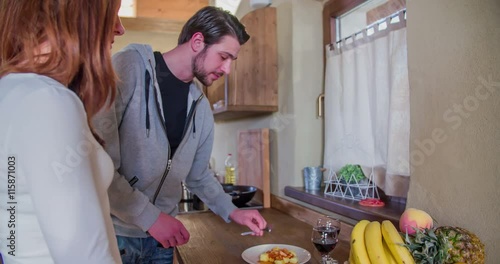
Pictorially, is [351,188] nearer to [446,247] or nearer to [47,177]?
[446,247]

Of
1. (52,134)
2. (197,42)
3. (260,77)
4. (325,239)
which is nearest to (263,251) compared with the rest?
(325,239)

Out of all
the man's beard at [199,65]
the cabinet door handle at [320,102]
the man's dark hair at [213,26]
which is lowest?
the cabinet door handle at [320,102]

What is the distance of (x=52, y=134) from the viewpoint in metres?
0.46

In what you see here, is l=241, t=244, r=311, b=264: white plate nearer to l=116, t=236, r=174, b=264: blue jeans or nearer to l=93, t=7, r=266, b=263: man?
l=93, t=7, r=266, b=263: man

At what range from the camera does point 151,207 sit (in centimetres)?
105

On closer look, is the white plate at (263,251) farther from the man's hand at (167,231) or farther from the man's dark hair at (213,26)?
Result: the man's dark hair at (213,26)

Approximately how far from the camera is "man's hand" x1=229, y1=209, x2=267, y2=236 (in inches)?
50.6

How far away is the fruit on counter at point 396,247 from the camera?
76 cm

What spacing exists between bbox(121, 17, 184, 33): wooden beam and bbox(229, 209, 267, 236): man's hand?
2668 mm

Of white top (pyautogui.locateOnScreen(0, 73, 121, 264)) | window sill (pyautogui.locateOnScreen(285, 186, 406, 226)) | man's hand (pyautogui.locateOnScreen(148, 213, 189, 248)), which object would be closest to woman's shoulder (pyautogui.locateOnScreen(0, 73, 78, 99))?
white top (pyautogui.locateOnScreen(0, 73, 121, 264))

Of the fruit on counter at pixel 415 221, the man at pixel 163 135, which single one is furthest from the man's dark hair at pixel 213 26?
the fruit on counter at pixel 415 221

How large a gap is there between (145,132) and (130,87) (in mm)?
148

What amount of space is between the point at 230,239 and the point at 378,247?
715 millimetres

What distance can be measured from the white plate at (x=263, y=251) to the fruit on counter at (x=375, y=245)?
288mm
